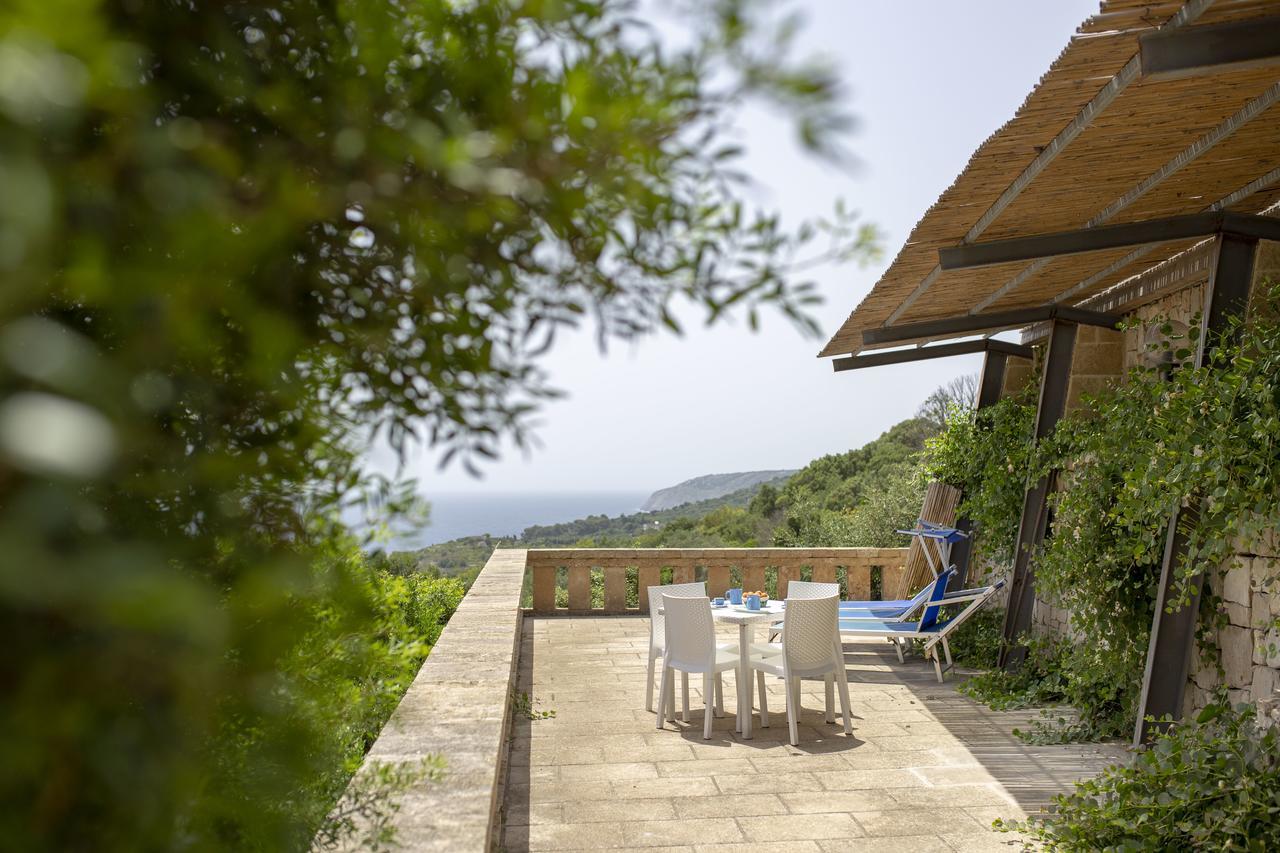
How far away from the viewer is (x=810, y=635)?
541 centimetres

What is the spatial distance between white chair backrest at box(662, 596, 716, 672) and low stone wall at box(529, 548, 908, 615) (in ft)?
13.1

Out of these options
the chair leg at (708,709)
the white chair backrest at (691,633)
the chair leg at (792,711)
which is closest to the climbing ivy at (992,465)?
the chair leg at (792,711)

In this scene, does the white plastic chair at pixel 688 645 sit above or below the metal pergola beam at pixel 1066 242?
below

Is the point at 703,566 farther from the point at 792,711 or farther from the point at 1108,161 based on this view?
the point at 1108,161

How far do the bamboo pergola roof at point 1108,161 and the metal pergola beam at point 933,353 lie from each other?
1.77 metres

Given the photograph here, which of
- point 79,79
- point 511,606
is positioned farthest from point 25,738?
point 511,606

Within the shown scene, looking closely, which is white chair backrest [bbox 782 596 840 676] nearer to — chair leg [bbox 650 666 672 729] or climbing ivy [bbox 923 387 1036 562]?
chair leg [bbox 650 666 672 729]

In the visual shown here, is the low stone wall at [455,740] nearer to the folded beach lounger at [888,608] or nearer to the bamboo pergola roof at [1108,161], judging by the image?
the bamboo pergola roof at [1108,161]

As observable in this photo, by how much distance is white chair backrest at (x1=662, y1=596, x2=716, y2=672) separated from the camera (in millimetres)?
5449

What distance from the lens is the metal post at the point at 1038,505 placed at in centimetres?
659

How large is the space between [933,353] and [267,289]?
7359 millimetres

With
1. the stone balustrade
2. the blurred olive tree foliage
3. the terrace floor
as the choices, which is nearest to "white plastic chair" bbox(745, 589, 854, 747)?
the terrace floor

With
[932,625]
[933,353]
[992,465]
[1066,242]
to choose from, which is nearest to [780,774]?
[932,625]

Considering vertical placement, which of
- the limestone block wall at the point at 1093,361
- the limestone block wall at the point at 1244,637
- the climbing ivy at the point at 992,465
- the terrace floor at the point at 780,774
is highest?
the limestone block wall at the point at 1093,361
